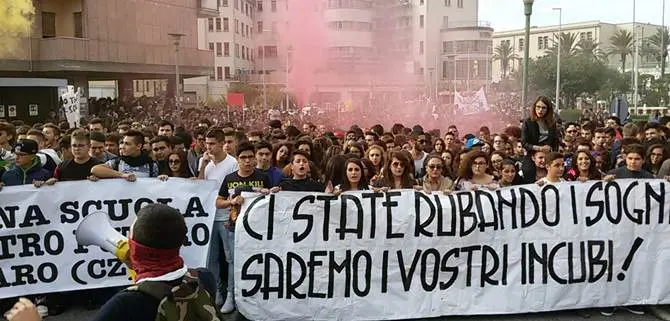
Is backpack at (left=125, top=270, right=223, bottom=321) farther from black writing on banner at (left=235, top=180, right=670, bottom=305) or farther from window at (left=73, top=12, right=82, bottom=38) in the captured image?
window at (left=73, top=12, right=82, bottom=38)

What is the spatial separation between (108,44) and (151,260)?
3243cm

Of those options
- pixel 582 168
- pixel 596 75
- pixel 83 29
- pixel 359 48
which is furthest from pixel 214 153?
pixel 596 75

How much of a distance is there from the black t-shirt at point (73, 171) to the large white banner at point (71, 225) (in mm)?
224

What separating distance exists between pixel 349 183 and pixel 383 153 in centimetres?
137

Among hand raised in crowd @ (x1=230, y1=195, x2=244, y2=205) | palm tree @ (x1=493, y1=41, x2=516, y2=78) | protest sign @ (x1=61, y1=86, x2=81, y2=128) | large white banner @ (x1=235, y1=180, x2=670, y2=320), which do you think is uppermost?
palm tree @ (x1=493, y1=41, x2=516, y2=78)

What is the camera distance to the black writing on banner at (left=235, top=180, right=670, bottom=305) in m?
5.51

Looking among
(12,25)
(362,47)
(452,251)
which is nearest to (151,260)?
(452,251)

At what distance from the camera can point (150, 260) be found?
2.33 m

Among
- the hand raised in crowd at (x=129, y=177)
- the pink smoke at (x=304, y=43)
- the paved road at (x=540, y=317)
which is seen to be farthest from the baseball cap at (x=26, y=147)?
the pink smoke at (x=304, y=43)

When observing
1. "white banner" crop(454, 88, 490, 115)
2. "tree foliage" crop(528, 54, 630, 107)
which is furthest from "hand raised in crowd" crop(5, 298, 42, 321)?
"tree foliage" crop(528, 54, 630, 107)

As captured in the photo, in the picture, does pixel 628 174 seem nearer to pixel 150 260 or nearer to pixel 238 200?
pixel 238 200

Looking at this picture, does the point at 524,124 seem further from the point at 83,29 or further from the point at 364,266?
the point at 83,29

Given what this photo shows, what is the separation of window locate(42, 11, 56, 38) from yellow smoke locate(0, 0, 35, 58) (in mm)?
2209

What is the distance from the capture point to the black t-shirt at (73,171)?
20.2 feet
